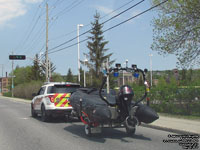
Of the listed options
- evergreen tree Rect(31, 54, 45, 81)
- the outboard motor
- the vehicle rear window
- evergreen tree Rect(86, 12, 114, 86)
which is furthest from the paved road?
evergreen tree Rect(31, 54, 45, 81)

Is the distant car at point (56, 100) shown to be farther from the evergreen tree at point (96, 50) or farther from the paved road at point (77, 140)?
the evergreen tree at point (96, 50)

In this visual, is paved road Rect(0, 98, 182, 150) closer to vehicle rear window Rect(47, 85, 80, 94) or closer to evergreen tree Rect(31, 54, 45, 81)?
vehicle rear window Rect(47, 85, 80, 94)

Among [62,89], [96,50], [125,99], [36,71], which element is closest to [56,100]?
[62,89]

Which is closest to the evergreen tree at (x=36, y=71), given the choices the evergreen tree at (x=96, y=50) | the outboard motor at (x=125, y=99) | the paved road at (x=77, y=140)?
the evergreen tree at (x=96, y=50)

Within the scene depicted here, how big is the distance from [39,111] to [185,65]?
9.55 metres

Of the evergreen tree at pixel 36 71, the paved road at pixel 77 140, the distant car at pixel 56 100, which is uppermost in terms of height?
the evergreen tree at pixel 36 71

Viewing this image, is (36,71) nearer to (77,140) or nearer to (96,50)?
(96,50)

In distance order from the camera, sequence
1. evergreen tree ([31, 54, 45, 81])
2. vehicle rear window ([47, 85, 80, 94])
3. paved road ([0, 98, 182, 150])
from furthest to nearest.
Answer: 1. evergreen tree ([31, 54, 45, 81])
2. vehicle rear window ([47, 85, 80, 94])
3. paved road ([0, 98, 182, 150])

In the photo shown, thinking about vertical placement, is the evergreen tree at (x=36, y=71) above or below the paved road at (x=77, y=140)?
above

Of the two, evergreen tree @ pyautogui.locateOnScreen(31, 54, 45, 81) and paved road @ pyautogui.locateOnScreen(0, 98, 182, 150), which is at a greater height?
evergreen tree @ pyautogui.locateOnScreen(31, 54, 45, 81)

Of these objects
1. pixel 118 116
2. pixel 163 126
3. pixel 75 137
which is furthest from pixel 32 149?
pixel 163 126

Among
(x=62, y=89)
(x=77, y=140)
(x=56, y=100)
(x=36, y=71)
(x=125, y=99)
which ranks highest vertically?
(x=36, y=71)

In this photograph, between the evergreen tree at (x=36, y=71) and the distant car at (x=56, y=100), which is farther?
the evergreen tree at (x=36, y=71)

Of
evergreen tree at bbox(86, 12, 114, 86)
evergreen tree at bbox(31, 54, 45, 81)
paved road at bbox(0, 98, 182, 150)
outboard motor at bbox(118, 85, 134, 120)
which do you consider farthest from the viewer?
evergreen tree at bbox(31, 54, 45, 81)
